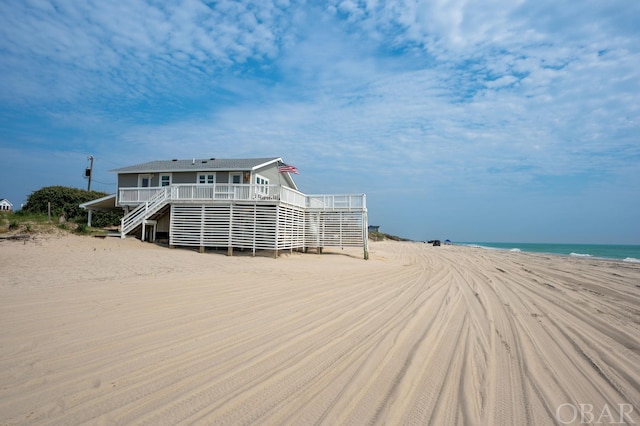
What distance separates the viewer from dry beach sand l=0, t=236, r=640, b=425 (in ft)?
10.1

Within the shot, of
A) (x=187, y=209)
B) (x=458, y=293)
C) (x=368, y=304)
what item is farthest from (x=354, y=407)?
(x=187, y=209)

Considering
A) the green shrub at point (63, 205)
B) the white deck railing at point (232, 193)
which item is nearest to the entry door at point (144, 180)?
the white deck railing at point (232, 193)

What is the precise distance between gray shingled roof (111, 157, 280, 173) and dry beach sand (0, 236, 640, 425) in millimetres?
17319

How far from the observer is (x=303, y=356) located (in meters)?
4.36

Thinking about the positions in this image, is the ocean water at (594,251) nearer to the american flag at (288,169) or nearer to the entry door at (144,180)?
the american flag at (288,169)

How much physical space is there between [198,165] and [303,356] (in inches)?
969

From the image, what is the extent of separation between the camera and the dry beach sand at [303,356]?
Answer: 3086 mm

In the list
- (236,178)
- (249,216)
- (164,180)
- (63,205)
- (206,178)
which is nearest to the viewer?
(249,216)

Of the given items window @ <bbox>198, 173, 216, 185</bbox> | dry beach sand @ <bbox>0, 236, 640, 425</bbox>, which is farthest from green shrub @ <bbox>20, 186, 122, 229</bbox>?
dry beach sand @ <bbox>0, 236, 640, 425</bbox>

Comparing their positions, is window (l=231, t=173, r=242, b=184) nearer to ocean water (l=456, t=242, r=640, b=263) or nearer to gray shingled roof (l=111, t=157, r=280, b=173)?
gray shingled roof (l=111, t=157, r=280, b=173)

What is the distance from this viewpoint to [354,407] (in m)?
3.13

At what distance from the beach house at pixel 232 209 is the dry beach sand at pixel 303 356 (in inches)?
408

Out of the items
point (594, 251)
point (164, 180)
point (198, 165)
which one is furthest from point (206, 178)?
point (594, 251)

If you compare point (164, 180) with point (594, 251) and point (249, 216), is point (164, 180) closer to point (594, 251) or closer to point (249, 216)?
point (249, 216)
